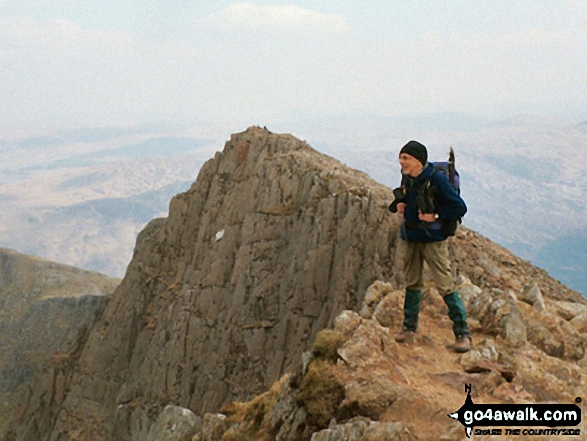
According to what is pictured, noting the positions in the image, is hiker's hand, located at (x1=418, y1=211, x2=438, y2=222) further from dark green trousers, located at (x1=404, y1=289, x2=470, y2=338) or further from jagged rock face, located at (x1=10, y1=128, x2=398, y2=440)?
jagged rock face, located at (x1=10, y1=128, x2=398, y2=440)

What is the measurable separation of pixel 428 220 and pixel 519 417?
4.40 m

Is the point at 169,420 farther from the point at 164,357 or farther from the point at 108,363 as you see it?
the point at 108,363

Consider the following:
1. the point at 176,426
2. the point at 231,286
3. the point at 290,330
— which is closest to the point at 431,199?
the point at 176,426

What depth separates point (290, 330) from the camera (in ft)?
154

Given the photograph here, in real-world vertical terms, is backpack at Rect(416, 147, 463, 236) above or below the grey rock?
above

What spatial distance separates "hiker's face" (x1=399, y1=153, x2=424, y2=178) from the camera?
1122 cm

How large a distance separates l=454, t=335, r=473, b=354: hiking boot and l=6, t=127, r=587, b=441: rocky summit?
0.22 metres

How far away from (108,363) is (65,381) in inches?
357

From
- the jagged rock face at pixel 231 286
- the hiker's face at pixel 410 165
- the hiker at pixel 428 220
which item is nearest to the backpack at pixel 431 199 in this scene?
the hiker at pixel 428 220

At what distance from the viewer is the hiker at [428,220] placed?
11203 millimetres

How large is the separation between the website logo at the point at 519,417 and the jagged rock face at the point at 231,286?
101 ft

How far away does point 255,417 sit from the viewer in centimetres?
1331

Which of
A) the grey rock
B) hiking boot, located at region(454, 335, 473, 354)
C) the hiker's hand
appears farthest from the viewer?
the grey rock

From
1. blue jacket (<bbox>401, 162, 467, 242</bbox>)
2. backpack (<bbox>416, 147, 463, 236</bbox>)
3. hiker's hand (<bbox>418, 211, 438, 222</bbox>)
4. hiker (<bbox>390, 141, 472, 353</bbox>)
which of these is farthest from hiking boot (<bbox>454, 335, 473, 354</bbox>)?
hiker's hand (<bbox>418, 211, 438, 222</bbox>)
